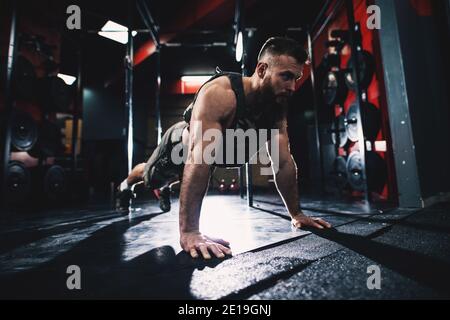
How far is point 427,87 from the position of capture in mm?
2088

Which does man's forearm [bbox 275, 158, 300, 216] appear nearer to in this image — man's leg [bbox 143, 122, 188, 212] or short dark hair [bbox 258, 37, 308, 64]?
short dark hair [bbox 258, 37, 308, 64]

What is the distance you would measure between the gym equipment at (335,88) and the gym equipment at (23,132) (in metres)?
4.64

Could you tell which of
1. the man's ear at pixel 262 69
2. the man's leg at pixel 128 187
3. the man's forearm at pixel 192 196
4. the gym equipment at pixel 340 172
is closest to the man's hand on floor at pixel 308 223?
the man's forearm at pixel 192 196

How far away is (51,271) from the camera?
0.81 meters

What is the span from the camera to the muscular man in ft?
3.41

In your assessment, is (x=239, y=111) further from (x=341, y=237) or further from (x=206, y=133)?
(x=341, y=237)

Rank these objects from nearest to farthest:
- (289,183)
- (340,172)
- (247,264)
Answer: (247,264)
(289,183)
(340,172)

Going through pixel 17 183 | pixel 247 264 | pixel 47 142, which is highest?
pixel 47 142

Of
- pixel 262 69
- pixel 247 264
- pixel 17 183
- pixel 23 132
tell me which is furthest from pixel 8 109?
pixel 247 264

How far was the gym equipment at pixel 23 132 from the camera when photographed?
3480 millimetres

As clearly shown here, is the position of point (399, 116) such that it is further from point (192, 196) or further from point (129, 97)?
point (129, 97)

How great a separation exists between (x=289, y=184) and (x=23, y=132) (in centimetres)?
402

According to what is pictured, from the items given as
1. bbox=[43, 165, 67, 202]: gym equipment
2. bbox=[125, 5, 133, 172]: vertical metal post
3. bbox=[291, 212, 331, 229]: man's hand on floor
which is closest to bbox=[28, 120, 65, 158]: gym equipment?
bbox=[43, 165, 67, 202]: gym equipment
